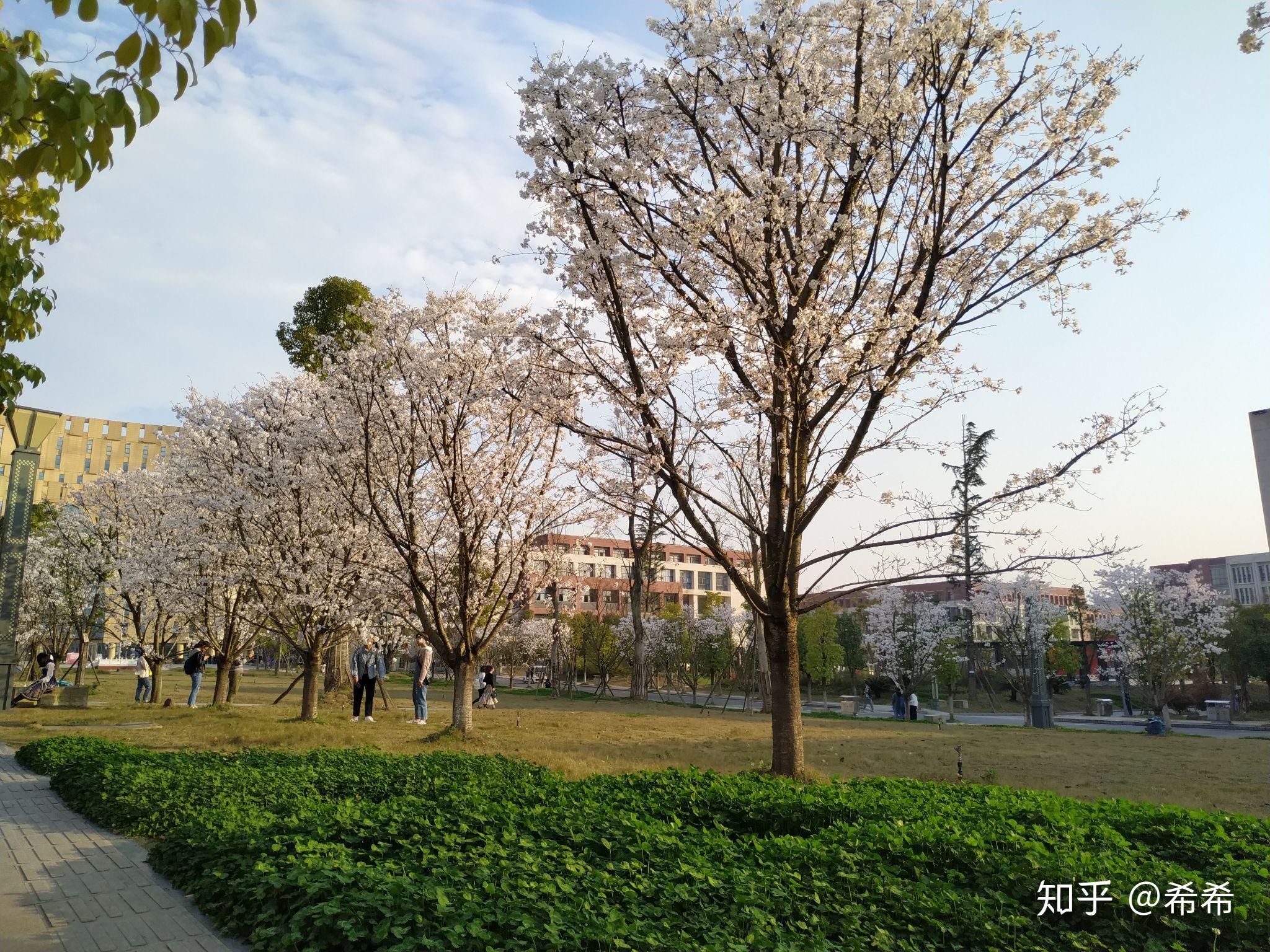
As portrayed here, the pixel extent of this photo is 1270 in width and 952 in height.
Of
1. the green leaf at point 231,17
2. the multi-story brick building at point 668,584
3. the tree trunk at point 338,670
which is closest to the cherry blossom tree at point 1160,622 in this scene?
the tree trunk at point 338,670

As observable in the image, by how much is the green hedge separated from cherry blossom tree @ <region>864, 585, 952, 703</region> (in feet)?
99.7

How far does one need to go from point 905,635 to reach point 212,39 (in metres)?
41.6

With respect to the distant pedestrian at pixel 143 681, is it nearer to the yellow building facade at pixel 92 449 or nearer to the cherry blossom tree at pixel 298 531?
the cherry blossom tree at pixel 298 531

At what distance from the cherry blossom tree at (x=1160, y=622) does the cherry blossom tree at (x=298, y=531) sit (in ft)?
82.4

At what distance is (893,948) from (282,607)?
1775 cm

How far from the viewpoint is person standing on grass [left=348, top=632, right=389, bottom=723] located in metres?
18.7

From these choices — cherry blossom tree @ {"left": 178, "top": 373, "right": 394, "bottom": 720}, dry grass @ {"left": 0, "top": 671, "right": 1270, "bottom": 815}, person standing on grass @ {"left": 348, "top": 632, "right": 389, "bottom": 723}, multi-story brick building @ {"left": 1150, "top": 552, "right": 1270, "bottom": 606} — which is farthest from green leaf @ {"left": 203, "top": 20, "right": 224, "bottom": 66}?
multi-story brick building @ {"left": 1150, "top": 552, "right": 1270, "bottom": 606}

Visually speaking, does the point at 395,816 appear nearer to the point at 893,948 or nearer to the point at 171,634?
the point at 893,948

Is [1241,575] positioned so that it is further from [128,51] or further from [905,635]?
[128,51]

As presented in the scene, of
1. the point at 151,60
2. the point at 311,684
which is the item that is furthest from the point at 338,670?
the point at 151,60

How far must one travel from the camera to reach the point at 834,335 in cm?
904

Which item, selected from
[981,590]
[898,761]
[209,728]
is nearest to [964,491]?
[981,590]

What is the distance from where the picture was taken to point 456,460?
49.6ft

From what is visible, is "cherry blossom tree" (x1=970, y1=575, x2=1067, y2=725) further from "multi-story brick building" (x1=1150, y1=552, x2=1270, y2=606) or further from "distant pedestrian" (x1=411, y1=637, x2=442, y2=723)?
"multi-story brick building" (x1=1150, y1=552, x2=1270, y2=606)
